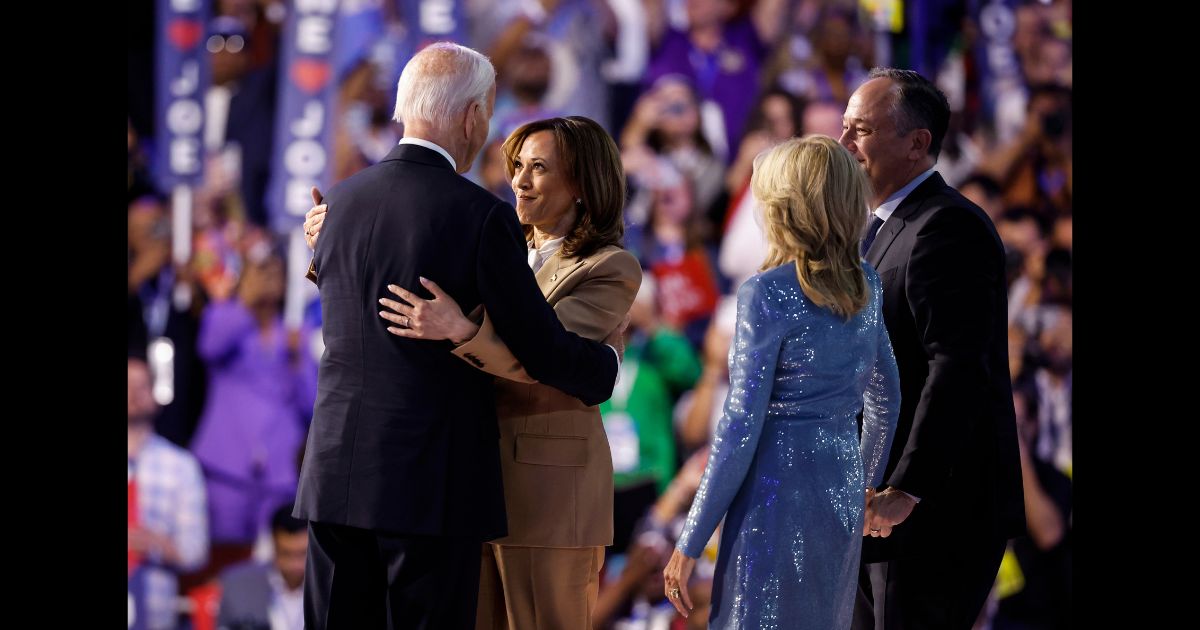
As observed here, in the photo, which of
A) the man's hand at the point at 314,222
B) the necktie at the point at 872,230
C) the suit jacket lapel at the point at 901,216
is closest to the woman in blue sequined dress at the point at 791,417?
the suit jacket lapel at the point at 901,216

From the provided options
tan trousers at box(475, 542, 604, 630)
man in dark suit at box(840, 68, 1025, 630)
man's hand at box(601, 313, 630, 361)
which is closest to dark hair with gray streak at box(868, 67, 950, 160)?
man in dark suit at box(840, 68, 1025, 630)

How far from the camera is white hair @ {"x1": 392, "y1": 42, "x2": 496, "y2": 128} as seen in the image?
99.1 inches

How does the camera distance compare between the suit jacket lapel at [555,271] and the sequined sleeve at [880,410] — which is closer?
the sequined sleeve at [880,410]

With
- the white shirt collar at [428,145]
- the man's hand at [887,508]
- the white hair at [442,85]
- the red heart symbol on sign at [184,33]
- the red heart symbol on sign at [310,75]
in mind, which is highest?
the red heart symbol on sign at [184,33]

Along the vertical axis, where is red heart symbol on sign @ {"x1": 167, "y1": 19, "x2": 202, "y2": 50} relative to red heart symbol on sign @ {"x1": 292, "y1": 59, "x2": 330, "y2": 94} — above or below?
above

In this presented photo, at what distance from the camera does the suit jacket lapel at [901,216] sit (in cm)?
280

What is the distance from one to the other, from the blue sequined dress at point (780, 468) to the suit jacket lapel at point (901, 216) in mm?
486

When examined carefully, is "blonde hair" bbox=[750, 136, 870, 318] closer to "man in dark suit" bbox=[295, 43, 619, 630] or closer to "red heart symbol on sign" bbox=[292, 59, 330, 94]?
"man in dark suit" bbox=[295, 43, 619, 630]

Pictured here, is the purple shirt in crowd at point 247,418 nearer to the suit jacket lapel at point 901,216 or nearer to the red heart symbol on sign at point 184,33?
the red heart symbol on sign at point 184,33

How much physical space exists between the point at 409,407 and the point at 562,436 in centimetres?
42

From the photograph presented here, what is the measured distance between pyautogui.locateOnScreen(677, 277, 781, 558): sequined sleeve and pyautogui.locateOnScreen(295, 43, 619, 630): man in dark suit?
1.19 feet

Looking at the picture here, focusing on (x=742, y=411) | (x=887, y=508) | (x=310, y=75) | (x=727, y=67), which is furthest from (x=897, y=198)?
(x=310, y=75)

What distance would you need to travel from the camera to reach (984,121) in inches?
195
